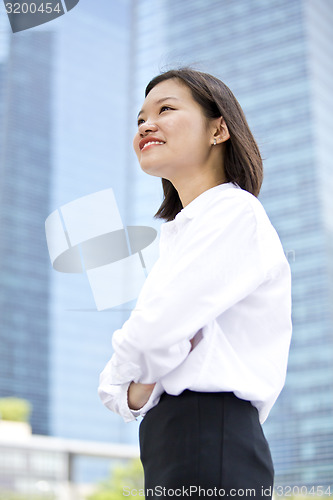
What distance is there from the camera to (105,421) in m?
28.3

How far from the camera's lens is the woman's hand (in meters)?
0.63

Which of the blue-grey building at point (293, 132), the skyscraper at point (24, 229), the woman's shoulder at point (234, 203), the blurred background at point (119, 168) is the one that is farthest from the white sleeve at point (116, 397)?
the skyscraper at point (24, 229)

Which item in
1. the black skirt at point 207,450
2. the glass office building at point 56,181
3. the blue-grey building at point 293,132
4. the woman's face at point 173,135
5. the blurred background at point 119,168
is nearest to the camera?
the black skirt at point 207,450

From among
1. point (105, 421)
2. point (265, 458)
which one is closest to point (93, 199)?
point (265, 458)

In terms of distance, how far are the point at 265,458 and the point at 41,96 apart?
95.9 feet

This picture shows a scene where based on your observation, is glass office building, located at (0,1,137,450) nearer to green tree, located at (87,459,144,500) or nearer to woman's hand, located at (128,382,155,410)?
green tree, located at (87,459,144,500)

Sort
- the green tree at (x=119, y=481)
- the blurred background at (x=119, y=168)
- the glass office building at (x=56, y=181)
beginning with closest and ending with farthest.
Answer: the green tree at (x=119, y=481)
the blurred background at (x=119, y=168)
the glass office building at (x=56, y=181)

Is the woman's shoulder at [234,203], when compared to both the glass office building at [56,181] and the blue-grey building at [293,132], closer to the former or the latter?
the blue-grey building at [293,132]

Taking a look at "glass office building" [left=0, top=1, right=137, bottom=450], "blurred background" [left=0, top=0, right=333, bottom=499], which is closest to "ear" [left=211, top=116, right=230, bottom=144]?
"blurred background" [left=0, top=0, right=333, bottom=499]

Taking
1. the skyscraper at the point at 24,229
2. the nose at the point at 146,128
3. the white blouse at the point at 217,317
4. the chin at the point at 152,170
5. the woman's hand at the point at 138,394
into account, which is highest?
the nose at the point at 146,128

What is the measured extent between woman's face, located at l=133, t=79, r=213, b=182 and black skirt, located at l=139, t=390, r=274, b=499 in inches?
10.9

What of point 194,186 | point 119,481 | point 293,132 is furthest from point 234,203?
point 293,132

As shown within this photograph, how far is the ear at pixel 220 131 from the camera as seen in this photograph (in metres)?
0.76

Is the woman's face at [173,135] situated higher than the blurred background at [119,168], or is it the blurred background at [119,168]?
the woman's face at [173,135]
